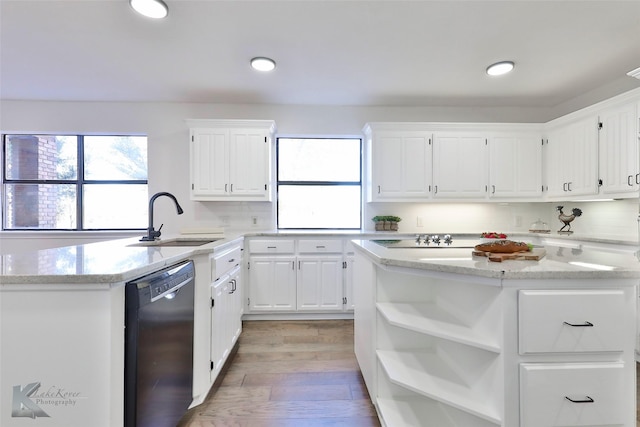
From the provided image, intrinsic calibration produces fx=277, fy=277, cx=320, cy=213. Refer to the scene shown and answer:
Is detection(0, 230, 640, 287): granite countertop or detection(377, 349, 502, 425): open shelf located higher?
detection(0, 230, 640, 287): granite countertop

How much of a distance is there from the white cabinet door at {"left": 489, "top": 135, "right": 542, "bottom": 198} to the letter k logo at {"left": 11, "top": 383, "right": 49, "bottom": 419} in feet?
13.4

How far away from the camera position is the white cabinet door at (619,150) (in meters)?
2.50

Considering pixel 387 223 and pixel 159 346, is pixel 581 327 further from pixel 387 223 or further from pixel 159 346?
pixel 387 223

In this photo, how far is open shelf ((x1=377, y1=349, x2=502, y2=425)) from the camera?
111 centimetres

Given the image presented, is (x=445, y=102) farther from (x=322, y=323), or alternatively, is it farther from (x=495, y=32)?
(x=322, y=323)

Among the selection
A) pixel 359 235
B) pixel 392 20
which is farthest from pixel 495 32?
pixel 359 235

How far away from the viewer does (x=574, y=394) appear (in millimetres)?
1033

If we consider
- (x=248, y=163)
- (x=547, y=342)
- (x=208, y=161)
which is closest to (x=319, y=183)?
(x=248, y=163)

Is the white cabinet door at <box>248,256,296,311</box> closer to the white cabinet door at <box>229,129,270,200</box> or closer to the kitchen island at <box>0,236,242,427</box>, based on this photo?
the white cabinet door at <box>229,129,270,200</box>

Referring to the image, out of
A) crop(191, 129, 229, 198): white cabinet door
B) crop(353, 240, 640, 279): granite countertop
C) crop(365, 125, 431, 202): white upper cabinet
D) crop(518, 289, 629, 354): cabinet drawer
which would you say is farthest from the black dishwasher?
crop(365, 125, 431, 202): white upper cabinet

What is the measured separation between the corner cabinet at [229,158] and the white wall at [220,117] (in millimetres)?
384

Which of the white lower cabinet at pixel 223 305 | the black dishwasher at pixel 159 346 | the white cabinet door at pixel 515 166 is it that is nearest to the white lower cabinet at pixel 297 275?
the white lower cabinet at pixel 223 305

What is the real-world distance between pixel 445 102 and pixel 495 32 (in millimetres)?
1384

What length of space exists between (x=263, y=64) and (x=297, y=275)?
87.3 inches
